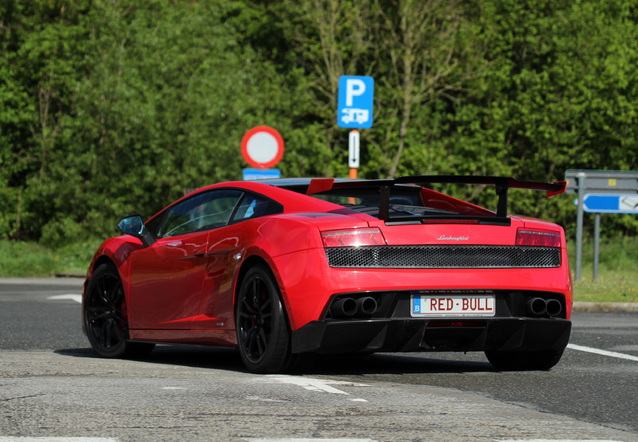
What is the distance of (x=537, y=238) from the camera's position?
7.20 meters

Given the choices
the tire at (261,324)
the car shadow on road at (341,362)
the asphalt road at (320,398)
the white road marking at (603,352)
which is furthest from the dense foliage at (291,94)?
the tire at (261,324)

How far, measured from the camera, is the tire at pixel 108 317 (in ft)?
28.3

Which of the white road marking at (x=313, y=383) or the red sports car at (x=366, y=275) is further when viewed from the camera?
the red sports car at (x=366, y=275)

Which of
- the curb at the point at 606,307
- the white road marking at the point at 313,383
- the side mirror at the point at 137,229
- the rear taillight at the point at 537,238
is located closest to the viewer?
the white road marking at the point at 313,383

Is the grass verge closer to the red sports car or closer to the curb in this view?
the curb

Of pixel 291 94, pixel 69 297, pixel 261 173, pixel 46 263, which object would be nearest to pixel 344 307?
pixel 69 297

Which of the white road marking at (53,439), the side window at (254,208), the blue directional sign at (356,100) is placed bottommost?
the white road marking at (53,439)

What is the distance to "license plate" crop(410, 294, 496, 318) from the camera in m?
6.81

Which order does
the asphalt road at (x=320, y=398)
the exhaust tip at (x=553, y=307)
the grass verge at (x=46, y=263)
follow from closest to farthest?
the asphalt road at (x=320, y=398) → the exhaust tip at (x=553, y=307) → the grass verge at (x=46, y=263)

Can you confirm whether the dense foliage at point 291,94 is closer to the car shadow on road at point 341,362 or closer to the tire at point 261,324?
the car shadow on road at point 341,362

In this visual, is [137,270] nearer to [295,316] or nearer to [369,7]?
[295,316]

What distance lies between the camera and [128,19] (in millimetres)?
45469

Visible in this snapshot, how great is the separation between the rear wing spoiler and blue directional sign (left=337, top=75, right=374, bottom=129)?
39.7 feet

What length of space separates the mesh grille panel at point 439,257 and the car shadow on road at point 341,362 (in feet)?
2.35
